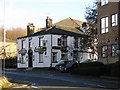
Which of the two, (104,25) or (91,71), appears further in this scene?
(104,25)

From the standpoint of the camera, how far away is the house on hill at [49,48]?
44.2 meters

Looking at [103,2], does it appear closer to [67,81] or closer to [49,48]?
[49,48]

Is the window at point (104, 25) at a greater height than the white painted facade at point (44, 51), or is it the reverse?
the window at point (104, 25)

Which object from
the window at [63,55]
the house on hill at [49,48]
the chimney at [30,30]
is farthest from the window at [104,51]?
the chimney at [30,30]

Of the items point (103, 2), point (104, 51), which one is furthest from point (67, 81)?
point (103, 2)

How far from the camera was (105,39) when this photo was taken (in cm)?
3328

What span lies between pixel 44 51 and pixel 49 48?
4.09ft

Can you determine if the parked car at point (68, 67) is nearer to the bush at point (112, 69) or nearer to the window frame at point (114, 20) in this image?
the window frame at point (114, 20)

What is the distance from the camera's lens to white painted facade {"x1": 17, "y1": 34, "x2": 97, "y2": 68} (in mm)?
44156

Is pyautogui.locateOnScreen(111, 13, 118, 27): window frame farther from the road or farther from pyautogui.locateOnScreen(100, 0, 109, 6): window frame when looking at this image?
the road

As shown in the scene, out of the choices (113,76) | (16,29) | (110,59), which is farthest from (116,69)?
(16,29)

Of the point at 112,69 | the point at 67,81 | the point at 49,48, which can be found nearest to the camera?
→ the point at 67,81

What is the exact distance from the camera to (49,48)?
43906mm

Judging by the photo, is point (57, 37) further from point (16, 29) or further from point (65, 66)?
Result: point (16, 29)
